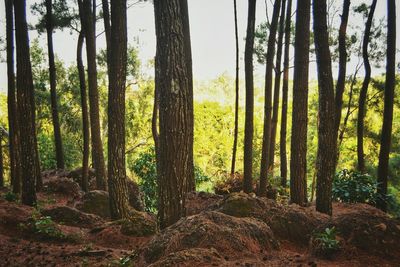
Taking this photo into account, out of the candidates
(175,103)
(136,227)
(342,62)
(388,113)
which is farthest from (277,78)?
(175,103)

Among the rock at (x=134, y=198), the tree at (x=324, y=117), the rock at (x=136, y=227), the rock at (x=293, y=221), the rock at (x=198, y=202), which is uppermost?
the tree at (x=324, y=117)

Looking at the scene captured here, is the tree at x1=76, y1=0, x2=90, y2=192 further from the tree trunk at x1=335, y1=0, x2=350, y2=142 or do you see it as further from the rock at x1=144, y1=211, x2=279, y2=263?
the rock at x1=144, y1=211, x2=279, y2=263

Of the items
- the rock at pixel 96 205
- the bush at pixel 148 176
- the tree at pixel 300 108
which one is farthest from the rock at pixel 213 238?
the bush at pixel 148 176

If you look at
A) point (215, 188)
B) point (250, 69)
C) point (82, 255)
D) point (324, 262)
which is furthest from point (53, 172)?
point (324, 262)

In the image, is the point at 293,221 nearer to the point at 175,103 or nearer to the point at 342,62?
the point at 175,103

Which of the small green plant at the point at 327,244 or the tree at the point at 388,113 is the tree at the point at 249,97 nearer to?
the tree at the point at 388,113

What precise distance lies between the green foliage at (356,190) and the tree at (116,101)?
275 inches

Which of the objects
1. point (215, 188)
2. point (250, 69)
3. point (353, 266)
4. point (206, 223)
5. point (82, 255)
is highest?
point (250, 69)

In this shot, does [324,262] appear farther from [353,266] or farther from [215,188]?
[215,188]

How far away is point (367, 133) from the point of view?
23.4 meters

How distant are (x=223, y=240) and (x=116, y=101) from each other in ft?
13.6

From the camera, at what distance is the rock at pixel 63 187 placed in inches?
510

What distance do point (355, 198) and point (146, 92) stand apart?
22.1 m

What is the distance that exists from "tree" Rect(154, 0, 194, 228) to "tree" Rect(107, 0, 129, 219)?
2.66 metres
